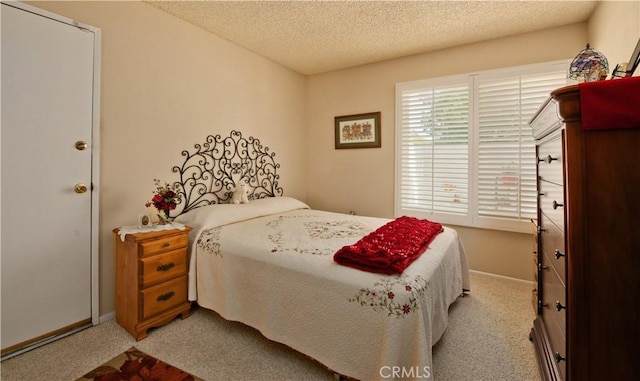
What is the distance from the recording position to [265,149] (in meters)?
3.68

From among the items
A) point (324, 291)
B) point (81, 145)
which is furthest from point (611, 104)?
point (81, 145)

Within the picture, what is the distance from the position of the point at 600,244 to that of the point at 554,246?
1.40ft

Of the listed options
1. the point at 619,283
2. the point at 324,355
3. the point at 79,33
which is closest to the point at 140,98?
the point at 79,33

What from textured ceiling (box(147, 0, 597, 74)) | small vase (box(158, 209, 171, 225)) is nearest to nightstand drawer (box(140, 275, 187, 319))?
small vase (box(158, 209, 171, 225))

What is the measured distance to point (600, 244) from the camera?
98 centimetres

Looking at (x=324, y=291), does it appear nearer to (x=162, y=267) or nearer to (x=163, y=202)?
(x=162, y=267)

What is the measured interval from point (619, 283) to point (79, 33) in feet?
10.7

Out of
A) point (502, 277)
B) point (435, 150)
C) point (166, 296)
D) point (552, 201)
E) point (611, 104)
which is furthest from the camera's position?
point (435, 150)

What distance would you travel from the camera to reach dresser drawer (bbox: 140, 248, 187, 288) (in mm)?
2007

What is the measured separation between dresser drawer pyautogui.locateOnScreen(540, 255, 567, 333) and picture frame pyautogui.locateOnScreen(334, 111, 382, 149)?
2407 millimetres

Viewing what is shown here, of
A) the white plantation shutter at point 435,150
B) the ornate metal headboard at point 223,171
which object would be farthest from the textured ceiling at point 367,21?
the ornate metal headboard at point 223,171

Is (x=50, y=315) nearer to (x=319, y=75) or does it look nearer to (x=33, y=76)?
(x=33, y=76)

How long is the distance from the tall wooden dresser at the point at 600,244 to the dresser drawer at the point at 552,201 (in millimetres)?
99

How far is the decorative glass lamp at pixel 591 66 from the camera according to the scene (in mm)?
1249
